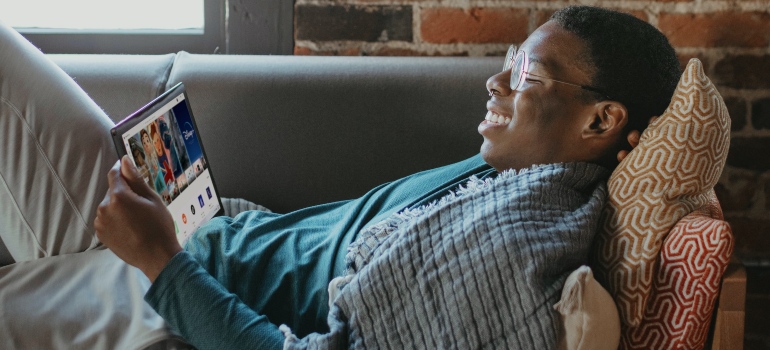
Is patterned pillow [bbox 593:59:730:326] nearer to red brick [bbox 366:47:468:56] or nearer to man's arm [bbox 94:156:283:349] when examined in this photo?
man's arm [bbox 94:156:283:349]

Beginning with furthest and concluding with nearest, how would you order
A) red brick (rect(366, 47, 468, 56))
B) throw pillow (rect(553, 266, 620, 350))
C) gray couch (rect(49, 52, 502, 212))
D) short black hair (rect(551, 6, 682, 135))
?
red brick (rect(366, 47, 468, 56))
gray couch (rect(49, 52, 502, 212))
short black hair (rect(551, 6, 682, 135))
throw pillow (rect(553, 266, 620, 350))

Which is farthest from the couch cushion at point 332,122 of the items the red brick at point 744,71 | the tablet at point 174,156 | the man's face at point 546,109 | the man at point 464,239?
the red brick at point 744,71

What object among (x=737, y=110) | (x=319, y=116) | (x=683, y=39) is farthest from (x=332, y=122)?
(x=737, y=110)

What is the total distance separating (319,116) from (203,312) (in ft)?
2.15

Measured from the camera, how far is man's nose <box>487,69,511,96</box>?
47.2 inches

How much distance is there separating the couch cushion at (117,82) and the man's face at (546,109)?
0.77 m

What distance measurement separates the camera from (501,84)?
3.95ft

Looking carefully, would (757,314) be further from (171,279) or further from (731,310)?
(171,279)

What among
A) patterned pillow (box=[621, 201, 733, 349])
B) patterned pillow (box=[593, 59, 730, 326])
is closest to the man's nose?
patterned pillow (box=[593, 59, 730, 326])

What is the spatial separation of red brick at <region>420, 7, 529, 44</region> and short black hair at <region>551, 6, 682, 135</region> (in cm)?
61

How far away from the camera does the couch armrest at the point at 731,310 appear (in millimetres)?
908

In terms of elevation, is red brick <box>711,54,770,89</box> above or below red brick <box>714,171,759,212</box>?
above

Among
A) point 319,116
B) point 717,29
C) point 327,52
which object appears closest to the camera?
point 319,116

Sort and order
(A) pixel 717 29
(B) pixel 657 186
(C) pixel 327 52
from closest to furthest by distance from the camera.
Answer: (B) pixel 657 186
(A) pixel 717 29
(C) pixel 327 52
